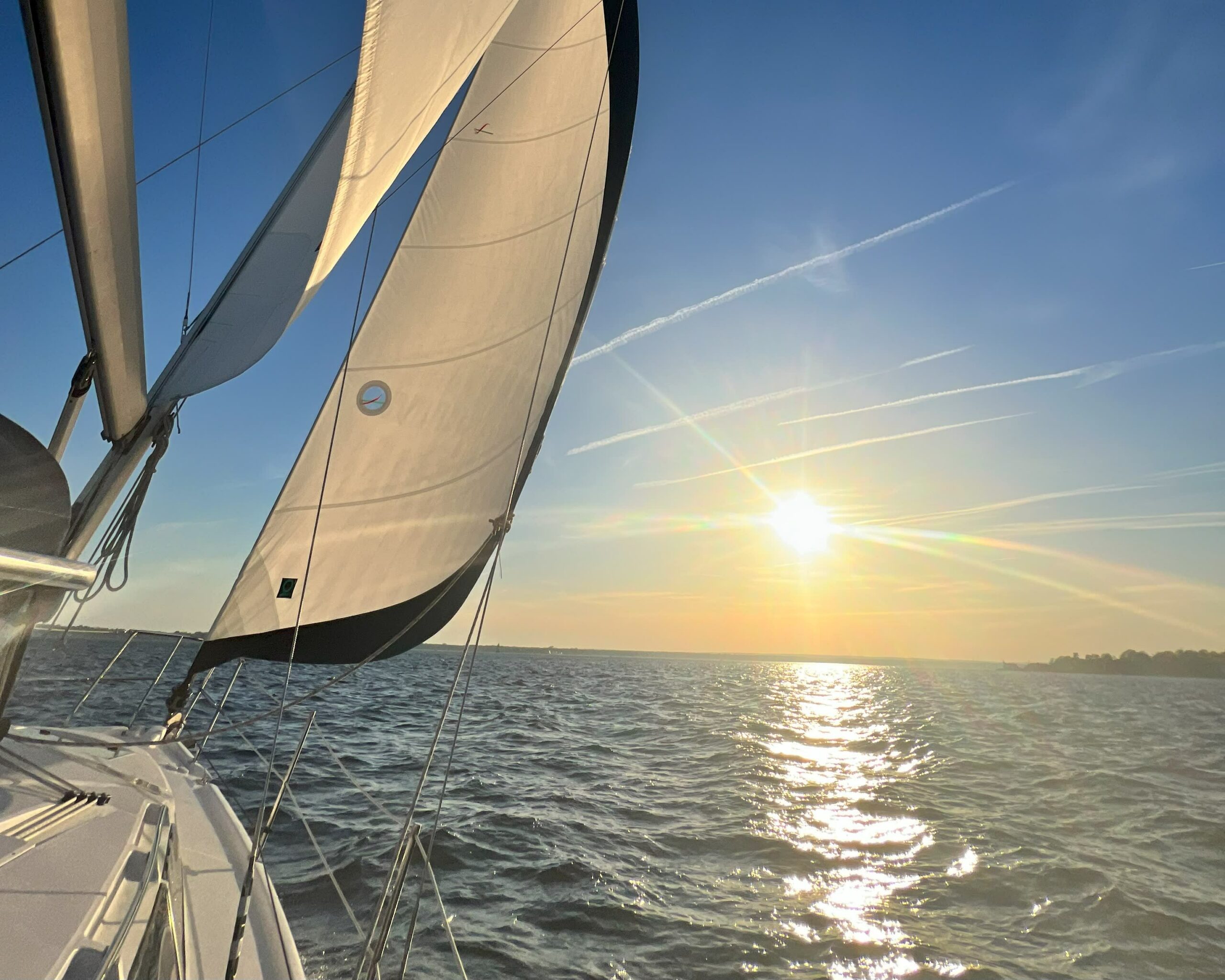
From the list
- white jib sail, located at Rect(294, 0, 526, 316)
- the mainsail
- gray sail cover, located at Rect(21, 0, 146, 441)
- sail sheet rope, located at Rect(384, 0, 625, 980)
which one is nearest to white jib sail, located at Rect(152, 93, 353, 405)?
the mainsail

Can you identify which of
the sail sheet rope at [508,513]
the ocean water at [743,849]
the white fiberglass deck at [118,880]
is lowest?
the ocean water at [743,849]

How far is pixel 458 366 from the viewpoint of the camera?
4.84 metres

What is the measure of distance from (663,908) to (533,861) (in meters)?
1.42

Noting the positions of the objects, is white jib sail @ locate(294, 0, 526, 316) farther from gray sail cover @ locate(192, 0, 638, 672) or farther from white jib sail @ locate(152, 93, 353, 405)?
gray sail cover @ locate(192, 0, 638, 672)

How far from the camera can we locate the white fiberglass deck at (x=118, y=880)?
2148mm

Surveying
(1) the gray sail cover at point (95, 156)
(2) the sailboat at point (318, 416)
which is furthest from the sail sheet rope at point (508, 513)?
(1) the gray sail cover at point (95, 156)

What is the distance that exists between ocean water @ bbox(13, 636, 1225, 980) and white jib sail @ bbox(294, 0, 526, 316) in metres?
2.84

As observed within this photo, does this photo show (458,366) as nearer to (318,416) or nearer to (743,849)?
(318,416)

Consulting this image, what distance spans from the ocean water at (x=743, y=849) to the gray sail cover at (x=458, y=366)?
1.47m

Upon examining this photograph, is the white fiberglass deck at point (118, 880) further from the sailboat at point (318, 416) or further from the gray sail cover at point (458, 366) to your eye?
the gray sail cover at point (458, 366)

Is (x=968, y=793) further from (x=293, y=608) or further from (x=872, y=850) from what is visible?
(x=293, y=608)

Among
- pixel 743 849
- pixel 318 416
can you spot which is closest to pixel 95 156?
pixel 318 416

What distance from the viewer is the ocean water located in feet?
15.5

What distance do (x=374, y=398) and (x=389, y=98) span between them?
224cm
